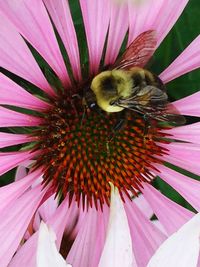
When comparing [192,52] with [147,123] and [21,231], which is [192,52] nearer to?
[147,123]

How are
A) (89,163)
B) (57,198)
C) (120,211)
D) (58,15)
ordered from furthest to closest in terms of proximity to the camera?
(57,198)
(89,163)
(58,15)
(120,211)

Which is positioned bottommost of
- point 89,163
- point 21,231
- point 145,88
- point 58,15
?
point 21,231

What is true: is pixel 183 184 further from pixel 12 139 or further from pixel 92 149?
pixel 12 139

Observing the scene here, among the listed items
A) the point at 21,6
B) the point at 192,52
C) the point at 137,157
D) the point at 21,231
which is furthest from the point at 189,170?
the point at 21,6

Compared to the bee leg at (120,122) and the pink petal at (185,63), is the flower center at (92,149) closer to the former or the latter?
the bee leg at (120,122)

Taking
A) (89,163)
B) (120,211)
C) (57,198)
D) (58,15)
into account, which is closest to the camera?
(120,211)

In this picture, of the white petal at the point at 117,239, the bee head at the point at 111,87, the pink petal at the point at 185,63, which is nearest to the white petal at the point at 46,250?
the white petal at the point at 117,239

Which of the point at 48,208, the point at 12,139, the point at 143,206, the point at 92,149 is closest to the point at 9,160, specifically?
the point at 12,139
